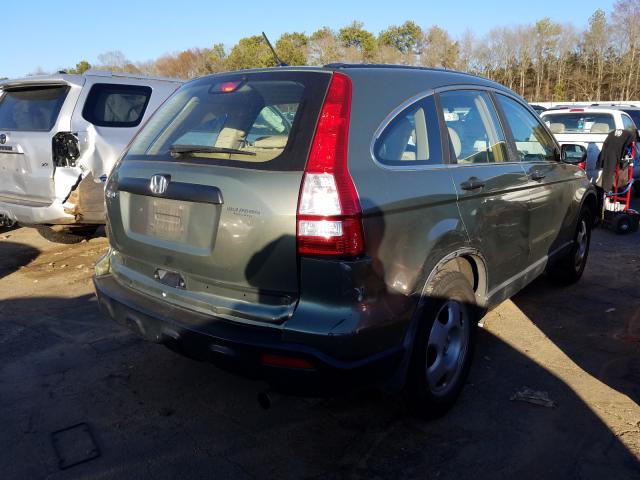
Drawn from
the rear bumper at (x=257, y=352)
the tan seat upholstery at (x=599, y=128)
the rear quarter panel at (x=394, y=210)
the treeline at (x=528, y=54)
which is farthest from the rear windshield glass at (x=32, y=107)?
the treeline at (x=528, y=54)

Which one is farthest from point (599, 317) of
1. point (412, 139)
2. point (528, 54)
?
point (528, 54)

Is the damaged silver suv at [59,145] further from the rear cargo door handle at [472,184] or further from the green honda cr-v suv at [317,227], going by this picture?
the rear cargo door handle at [472,184]

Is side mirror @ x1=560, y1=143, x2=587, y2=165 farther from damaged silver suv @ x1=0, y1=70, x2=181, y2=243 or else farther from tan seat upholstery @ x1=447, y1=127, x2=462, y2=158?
damaged silver suv @ x1=0, y1=70, x2=181, y2=243

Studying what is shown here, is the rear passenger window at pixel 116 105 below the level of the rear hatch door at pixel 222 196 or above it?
above

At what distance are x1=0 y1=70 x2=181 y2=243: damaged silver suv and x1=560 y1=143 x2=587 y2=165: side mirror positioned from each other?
170 inches

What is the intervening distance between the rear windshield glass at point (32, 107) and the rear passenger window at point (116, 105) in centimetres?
29

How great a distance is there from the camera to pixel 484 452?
274 centimetres

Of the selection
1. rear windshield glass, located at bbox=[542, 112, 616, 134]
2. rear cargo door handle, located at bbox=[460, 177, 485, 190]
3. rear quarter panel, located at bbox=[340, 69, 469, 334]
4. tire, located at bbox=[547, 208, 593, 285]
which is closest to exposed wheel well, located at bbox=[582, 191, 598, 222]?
tire, located at bbox=[547, 208, 593, 285]

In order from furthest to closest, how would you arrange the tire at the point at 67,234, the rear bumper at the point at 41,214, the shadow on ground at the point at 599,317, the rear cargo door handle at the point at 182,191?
the tire at the point at 67,234
the rear bumper at the point at 41,214
the shadow on ground at the point at 599,317
the rear cargo door handle at the point at 182,191

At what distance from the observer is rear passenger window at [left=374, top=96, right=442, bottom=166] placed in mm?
2582

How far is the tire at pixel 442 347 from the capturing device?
2.73m

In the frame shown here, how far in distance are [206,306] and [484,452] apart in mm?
1583

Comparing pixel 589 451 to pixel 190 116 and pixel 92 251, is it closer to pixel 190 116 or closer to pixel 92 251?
pixel 190 116

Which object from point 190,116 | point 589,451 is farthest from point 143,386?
point 589,451
